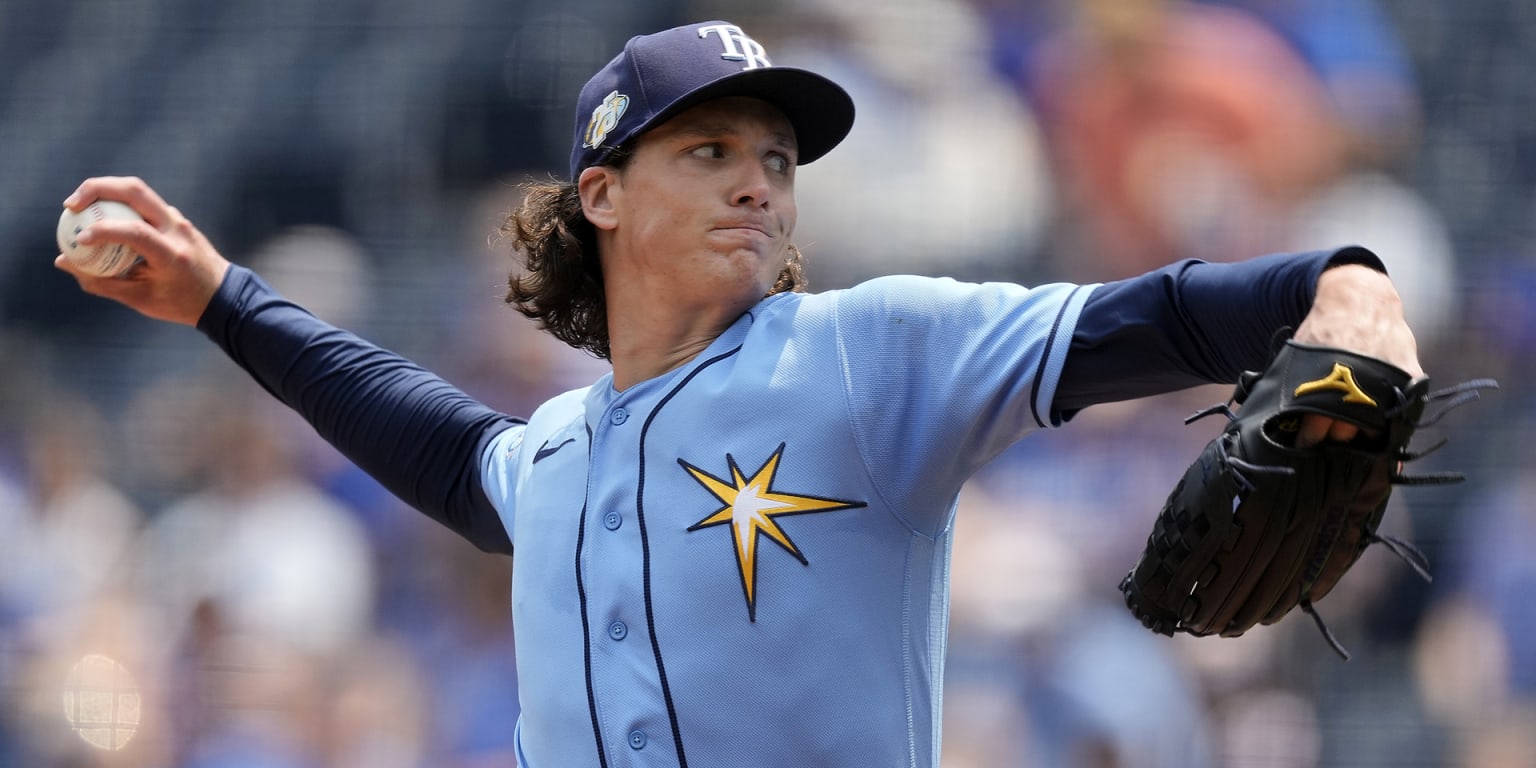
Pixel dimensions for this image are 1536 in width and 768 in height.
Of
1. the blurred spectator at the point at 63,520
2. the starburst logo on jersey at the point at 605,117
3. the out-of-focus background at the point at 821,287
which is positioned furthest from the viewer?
the blurred spectator at the point at 63,520

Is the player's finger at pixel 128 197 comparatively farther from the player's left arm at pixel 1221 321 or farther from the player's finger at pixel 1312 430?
the player's finger at pixel 1312 430

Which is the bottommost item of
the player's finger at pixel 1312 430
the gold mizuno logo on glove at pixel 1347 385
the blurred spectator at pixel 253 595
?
the blurred spectator at pixel 253 595

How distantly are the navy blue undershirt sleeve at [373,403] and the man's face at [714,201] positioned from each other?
472 millimetres

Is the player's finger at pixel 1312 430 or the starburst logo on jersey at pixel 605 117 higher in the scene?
the starburst logo on jersey at pixel 605 117

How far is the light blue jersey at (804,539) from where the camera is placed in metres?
1.75

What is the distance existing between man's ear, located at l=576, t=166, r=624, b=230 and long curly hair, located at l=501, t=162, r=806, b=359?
0.09 meters

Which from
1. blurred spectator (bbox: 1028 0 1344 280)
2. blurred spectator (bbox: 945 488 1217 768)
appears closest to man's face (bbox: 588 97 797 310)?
blurred spectator (bbox: 945 488 1217 768)

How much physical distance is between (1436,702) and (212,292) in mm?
3407

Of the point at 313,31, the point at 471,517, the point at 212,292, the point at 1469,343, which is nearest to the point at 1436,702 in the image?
the point at 1469,343

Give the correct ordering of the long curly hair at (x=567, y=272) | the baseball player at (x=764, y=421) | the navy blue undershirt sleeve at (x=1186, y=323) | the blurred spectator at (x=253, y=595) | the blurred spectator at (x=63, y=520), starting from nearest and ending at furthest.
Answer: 1. the navy blue undershirt sleeve at (x=1186, y=323)
2. the baseball player at (x=764, y=421)
3. the long curly hair at (x=567, y=272)
4. the blurred spectator at (x=253, y=595)
5. the blurred spectator at (x=63, y=520)

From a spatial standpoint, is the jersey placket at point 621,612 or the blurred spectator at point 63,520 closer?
the jersey placket at point 621,612

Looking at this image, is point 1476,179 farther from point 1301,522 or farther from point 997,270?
point 1301,522

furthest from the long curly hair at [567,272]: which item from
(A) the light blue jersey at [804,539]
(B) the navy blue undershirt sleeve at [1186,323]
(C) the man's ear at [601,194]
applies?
(B) the navy blue undershirt sleeve at [1186,323]

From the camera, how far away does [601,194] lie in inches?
86.4
